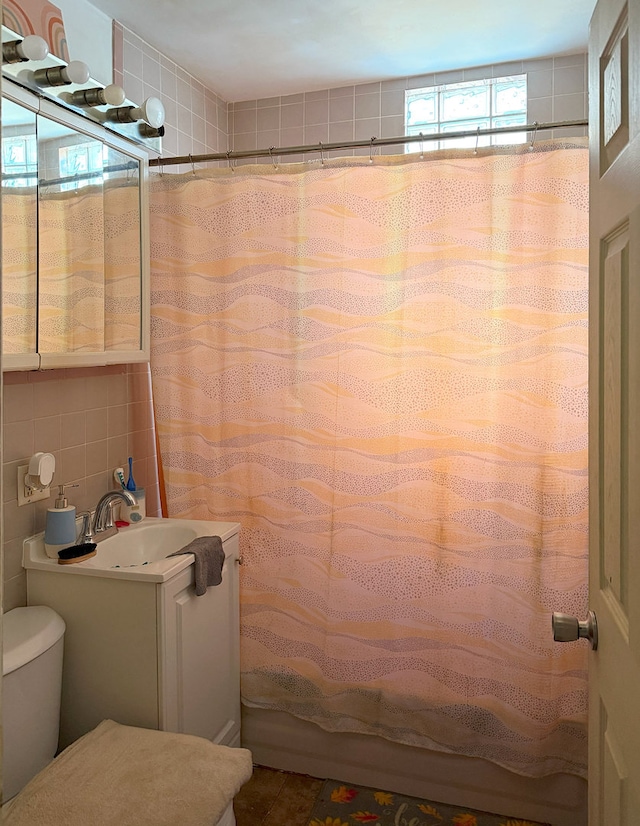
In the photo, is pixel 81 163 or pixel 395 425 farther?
pixel 395 425

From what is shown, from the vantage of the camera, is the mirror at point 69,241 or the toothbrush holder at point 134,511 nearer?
the mirror at point 69,241

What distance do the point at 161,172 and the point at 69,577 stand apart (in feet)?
4.74

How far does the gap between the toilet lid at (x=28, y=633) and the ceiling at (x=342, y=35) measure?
200cm

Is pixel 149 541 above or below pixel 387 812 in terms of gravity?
above

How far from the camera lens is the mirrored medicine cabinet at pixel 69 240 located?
179 centimetres

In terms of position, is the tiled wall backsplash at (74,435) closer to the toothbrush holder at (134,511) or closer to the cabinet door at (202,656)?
the toothbrush holder at (134,511)

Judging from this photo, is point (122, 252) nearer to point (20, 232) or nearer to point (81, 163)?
point (81, 163)

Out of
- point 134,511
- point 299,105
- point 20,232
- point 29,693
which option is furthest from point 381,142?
point 29,693

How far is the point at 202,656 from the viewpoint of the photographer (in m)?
2.16

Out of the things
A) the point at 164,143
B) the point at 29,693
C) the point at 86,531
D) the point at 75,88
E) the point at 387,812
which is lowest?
the point at 387,812

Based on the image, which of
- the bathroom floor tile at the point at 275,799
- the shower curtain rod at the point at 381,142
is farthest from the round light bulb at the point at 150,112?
the bathroom floor tile at the point at 275,799

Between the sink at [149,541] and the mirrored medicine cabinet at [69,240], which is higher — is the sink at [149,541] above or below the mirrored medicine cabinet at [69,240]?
below

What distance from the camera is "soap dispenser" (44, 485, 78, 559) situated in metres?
→ 2.03

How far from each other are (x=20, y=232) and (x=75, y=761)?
1.39 metres
